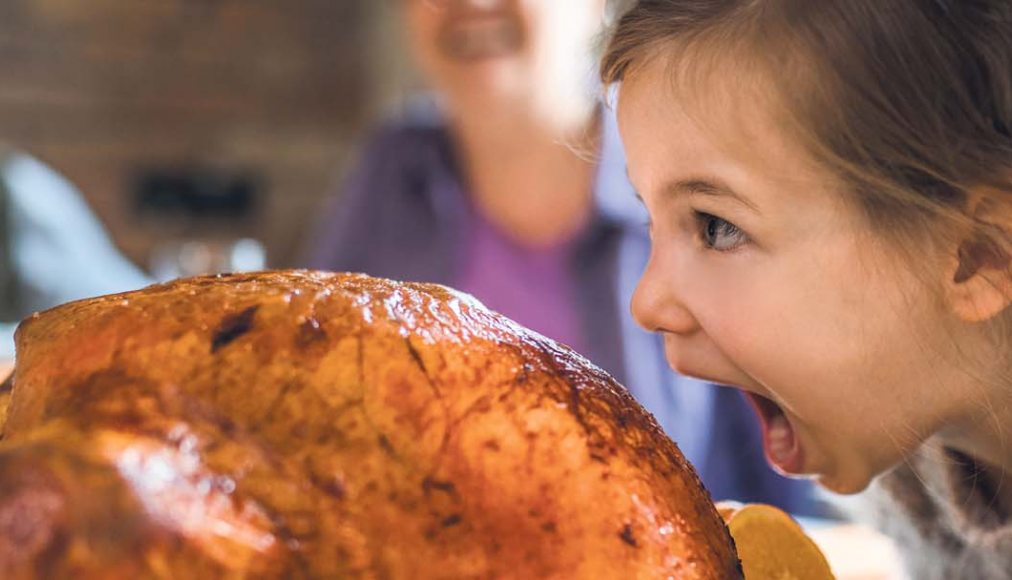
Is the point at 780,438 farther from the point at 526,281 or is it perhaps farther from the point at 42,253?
the point at 42,253

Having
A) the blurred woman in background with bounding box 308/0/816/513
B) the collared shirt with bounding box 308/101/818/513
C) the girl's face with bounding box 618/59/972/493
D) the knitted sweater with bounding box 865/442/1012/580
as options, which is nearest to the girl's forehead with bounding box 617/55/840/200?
the girl's face with bounding box 618/59/972/493

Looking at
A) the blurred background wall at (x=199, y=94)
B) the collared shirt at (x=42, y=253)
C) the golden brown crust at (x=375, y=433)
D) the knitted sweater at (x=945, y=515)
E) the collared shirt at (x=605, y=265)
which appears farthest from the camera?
the blurred background wall at (x=199, y=94)

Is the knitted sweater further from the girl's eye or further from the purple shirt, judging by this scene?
the purple shirt

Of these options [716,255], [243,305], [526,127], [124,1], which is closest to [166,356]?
[243,305]

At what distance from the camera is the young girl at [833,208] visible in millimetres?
484

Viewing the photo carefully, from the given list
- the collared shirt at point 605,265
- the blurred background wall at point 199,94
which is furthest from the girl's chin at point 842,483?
the blurred background wall at point 199,94

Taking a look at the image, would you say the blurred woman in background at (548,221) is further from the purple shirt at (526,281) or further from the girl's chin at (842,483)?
the girl's chin at (842,483)

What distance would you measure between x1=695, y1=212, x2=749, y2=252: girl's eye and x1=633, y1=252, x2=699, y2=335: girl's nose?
3cm

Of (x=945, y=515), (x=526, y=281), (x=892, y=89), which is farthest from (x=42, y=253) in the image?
(x=892, y=89)

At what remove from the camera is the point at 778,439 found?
629 millimetres

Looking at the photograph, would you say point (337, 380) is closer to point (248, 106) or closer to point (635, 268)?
point (635, 268)

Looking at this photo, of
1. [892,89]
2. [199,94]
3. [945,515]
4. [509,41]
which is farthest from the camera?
[199,94]

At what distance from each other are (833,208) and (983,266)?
8 centimetres

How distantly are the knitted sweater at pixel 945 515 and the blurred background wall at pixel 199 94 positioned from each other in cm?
350
